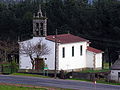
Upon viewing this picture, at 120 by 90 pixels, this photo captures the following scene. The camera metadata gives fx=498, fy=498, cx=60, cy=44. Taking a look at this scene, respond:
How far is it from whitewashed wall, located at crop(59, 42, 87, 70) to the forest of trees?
13.3 meters

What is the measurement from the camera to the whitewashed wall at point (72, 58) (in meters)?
70.1

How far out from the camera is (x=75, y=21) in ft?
333

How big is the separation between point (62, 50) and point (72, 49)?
2687 millimetres

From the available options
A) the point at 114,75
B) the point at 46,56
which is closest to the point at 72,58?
the point at 46,56

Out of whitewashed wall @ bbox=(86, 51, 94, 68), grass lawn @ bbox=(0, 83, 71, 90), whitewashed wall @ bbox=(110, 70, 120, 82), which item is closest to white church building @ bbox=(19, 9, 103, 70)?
whitewashed wall @ bbox=(86, 51, 94, 68)

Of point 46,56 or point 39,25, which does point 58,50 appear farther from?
point 39,25

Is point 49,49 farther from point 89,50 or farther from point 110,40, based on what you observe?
point 110,40

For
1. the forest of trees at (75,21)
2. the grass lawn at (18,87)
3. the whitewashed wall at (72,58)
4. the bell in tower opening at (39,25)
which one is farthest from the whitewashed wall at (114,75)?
the forest of trees at (75,21)

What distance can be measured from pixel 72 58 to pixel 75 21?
30.2m

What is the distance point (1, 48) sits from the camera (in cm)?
8275

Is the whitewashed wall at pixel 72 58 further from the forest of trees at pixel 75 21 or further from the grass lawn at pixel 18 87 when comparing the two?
the grass lawn at pixel 18 87

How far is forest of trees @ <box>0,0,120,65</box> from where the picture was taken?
9138cm

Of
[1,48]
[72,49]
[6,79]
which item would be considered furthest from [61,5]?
[6,79]

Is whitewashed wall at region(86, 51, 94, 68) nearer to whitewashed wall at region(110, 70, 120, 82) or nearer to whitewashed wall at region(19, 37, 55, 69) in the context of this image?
whitewashed wall at region(19, 37, 55, 69)
